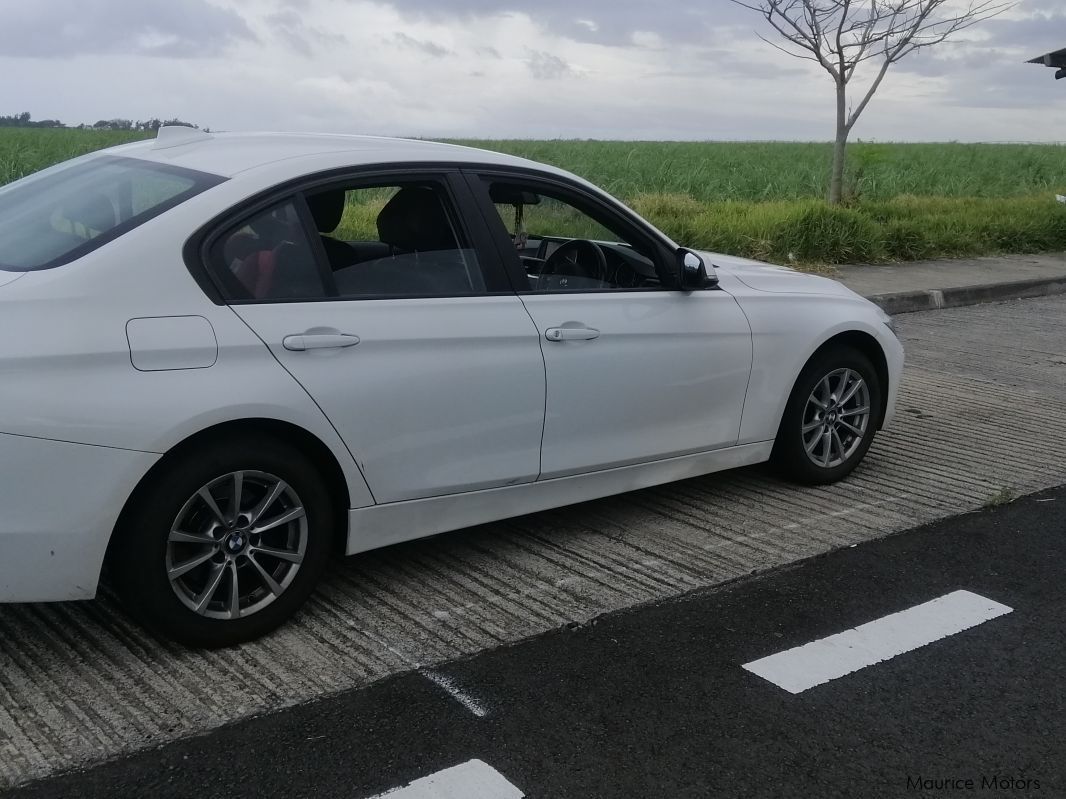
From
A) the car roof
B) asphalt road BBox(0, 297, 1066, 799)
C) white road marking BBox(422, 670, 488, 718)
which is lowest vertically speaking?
white road marking BBox(422, 670, 488, 718)

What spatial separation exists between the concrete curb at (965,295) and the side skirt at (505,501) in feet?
20.7

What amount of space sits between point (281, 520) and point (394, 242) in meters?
1.13

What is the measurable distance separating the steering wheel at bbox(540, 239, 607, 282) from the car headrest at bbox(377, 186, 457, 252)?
0.59 meters

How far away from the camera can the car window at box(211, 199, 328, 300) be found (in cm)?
362

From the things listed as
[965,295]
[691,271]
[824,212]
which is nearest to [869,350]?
[691,271]

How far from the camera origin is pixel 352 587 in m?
4.28

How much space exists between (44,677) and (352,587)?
3.76 ft

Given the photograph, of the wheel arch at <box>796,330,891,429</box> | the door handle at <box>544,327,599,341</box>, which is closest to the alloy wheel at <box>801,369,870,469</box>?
the wheel arch at <box>796,330,891,429</box>

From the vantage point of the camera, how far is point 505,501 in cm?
434

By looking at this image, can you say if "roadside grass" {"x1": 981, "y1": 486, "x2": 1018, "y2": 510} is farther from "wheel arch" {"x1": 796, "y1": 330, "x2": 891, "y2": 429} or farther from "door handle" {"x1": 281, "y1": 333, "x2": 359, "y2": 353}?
"door handle" {"x1": 281, "y1": 333, "x2": 359, "y2": 353}

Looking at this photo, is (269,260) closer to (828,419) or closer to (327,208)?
(327,208)

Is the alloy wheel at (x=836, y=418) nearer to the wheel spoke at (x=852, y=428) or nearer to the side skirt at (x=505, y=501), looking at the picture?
the wheel spoke at (x=852, y=428)

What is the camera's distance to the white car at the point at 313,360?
328 centimetres

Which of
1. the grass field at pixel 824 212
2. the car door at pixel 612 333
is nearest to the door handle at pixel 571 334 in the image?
the car door at pixel 612 333
